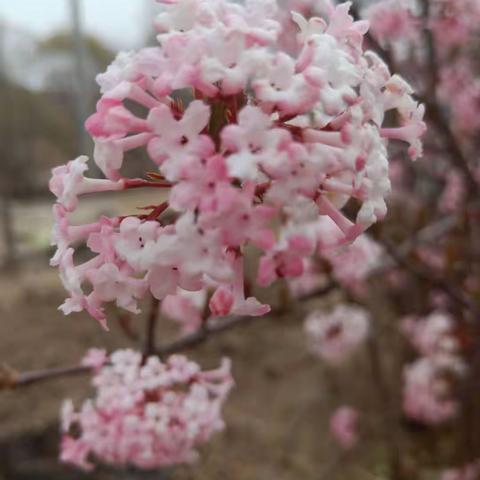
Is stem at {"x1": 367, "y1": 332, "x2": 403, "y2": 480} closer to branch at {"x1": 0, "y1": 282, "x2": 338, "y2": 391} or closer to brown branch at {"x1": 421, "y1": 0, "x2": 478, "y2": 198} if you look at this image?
brown branch at {"x1": 421, "y1": 0, "x2": 478, "y2": 198}

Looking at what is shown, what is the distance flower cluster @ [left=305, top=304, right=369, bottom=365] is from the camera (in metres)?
3.20

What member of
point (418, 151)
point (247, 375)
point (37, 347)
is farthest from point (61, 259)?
point (247, 375)

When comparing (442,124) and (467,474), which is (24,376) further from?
(467,474)

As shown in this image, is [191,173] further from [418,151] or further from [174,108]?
[418,151]

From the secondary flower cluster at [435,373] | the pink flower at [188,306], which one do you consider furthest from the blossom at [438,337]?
the pink flower at [188,306]

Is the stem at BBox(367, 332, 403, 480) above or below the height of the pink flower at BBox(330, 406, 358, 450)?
above

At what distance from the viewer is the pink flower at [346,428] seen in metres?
3.70

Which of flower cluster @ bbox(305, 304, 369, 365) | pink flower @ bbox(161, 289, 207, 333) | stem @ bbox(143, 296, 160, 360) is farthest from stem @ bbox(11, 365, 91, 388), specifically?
flower cluster @ bbox(305, 304, 369, 365)

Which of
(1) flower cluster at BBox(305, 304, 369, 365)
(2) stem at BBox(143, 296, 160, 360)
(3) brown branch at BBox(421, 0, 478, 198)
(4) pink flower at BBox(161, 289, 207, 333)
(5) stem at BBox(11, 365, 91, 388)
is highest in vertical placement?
(3) brown branch at BBox(421, 0, 478, 198)

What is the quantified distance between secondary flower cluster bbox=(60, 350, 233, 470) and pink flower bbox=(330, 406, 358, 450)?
2.46 meters

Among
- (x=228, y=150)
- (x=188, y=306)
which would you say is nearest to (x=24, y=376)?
(x=188, y=306)

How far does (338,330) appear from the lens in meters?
3.27

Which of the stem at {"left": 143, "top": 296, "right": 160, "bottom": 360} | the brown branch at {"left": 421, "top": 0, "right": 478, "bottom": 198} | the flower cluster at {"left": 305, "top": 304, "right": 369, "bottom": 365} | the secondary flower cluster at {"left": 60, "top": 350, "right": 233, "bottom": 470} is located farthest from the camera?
the flower cluster at {"left": 305, "top": 304, "right": 369, "bottom": 365}

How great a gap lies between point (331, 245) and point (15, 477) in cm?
291
